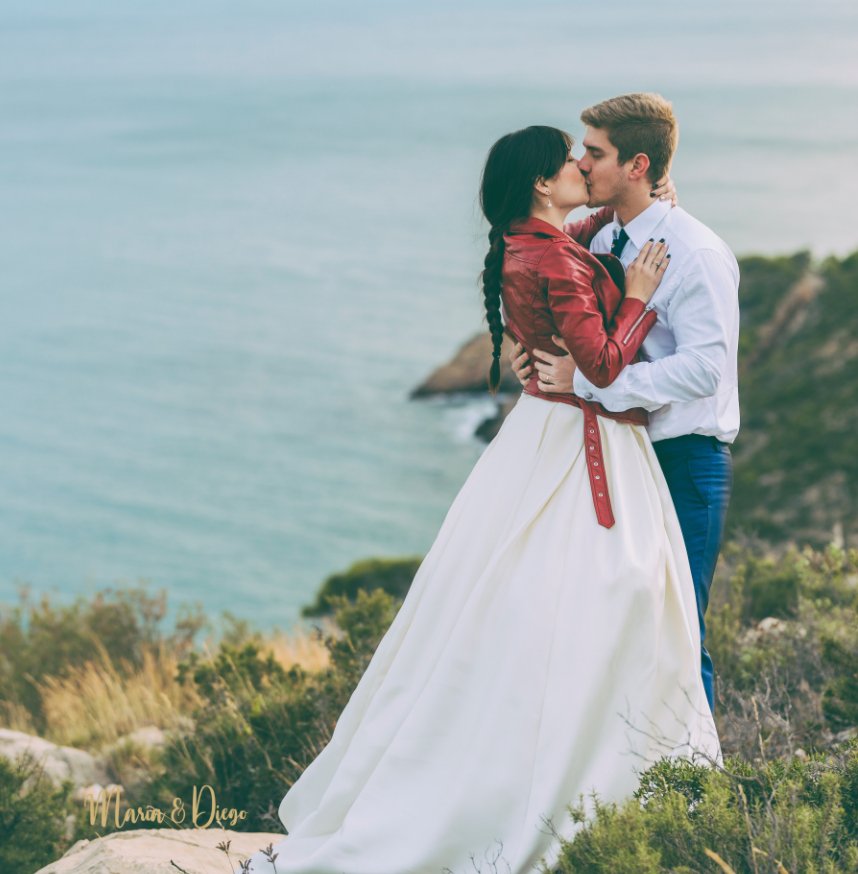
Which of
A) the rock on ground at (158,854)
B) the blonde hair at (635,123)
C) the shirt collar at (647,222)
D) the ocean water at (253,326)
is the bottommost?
the ocean water at (253,326)

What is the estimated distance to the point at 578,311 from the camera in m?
3.91

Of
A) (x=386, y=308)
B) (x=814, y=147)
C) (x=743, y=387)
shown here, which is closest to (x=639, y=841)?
(x=743, y=387)

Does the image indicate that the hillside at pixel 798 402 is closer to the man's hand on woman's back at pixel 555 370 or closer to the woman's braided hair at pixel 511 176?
the man's hand on woman's back at pixel 555 370

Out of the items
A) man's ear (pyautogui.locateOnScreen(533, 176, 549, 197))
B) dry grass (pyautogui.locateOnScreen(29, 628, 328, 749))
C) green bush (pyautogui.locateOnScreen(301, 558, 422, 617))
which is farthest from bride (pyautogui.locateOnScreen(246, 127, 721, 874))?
green bush (pyautogui.locateOnScreen(301, 558, 422, 617))

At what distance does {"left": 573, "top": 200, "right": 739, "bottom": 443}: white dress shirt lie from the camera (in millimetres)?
4012

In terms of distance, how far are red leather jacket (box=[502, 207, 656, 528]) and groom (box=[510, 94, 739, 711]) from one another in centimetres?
9

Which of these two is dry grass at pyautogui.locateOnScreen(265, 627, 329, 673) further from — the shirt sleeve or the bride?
the shirt sleeve

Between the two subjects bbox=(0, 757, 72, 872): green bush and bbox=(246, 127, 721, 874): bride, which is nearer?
bbox=(246, 127, 721, 874): bride

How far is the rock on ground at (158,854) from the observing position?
4.16m

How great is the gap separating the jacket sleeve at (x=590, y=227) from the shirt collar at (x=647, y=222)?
35 centimetres

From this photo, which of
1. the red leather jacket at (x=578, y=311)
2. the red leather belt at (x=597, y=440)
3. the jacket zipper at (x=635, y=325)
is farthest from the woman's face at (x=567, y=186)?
the red leather belt at (x=597, y=440)

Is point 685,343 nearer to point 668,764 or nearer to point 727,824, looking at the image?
point 668,764

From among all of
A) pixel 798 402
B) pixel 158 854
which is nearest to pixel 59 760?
pixel 158 854

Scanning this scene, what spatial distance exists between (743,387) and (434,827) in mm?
24047
